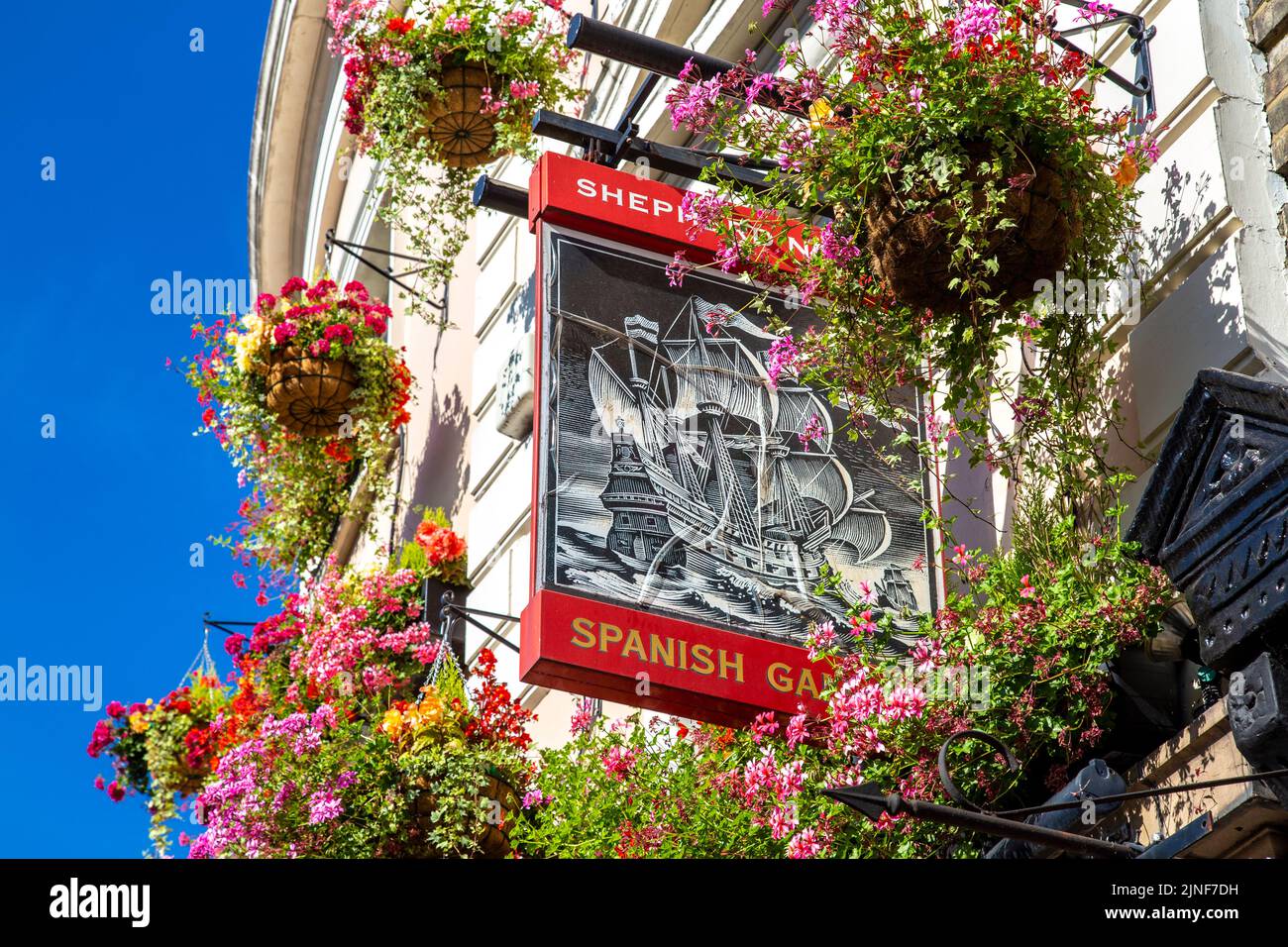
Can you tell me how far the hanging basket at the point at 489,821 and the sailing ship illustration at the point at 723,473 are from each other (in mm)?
2016

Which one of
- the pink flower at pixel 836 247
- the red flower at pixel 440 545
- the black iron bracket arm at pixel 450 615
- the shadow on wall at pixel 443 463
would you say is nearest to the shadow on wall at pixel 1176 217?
the pink flower at pixel 836 247

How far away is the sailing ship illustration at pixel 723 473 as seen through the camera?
5211 mm

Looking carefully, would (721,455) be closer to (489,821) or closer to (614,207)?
(614,207)

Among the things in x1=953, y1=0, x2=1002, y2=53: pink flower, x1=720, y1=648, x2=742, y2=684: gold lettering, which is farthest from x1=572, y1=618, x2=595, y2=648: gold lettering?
x1=953, y1=0, x2=1002, y2=53: pink flower

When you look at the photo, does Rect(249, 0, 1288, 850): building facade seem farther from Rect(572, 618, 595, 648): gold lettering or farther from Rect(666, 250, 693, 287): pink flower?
Rect(666, 250, 693, 287): pink flower

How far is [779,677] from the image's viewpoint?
5.04 metres

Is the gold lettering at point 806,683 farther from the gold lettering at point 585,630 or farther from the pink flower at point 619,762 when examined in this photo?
the pink flower at point 619,762

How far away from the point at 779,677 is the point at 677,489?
26.7 inches

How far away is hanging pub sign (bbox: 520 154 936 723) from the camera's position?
4953 millimetres
